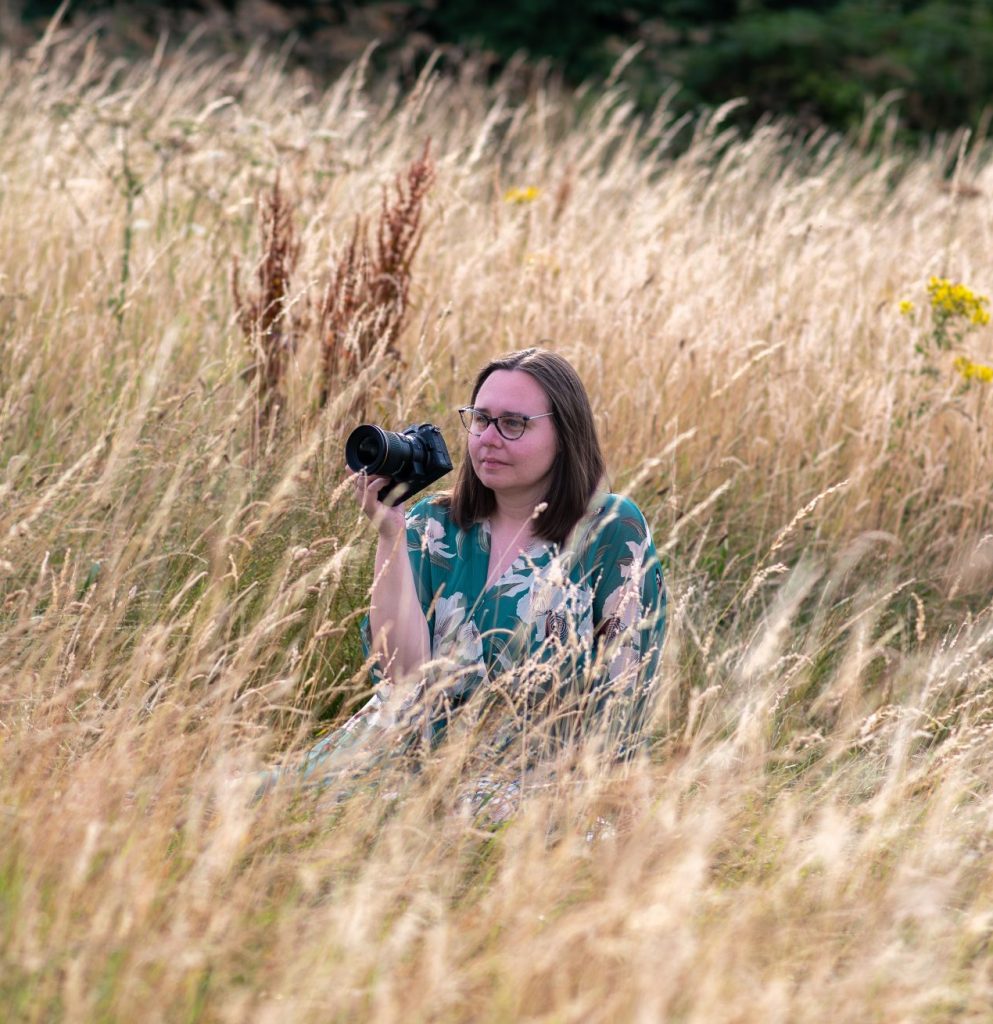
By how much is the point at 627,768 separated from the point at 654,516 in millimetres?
1431

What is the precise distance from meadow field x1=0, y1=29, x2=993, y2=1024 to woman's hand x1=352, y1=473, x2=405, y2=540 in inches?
1.9

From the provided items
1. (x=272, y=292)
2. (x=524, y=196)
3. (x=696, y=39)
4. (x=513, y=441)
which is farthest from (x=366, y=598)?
(x=696, y=39)

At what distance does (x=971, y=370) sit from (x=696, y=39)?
7341mm

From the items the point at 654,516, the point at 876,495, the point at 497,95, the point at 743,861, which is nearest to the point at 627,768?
the point at 743,861

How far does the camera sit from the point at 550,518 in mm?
2754

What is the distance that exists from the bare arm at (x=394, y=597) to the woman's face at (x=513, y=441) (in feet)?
0.78

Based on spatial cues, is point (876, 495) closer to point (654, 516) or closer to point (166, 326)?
point (654, 516)

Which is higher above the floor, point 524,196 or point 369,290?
point 524,196

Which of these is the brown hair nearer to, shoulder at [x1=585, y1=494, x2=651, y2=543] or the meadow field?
shoulder at [x1=585, y1=494, x2=651, y2=543]

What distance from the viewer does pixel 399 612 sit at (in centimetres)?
258

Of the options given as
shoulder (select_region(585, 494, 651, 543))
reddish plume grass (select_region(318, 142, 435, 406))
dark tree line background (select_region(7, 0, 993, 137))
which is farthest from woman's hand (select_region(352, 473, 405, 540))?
dark tree line background (select_region(7, 0, 993, 137))

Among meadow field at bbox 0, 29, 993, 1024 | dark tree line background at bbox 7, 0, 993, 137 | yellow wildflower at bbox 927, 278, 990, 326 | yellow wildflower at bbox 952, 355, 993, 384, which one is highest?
dark tree line background at bbox 7, 0, 993, 137

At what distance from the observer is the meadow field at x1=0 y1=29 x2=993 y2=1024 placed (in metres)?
1.79

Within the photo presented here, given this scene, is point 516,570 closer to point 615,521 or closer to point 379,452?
point 615,521
